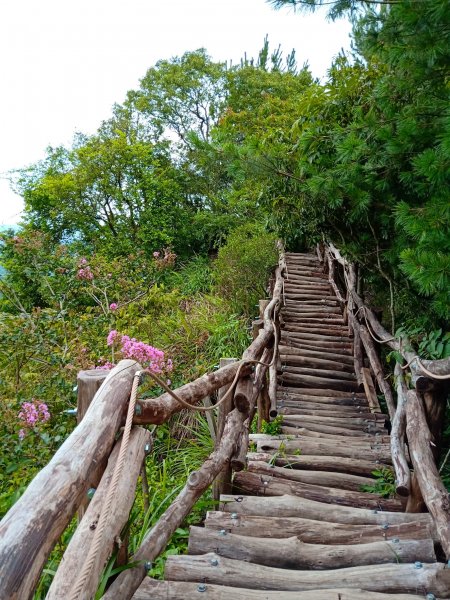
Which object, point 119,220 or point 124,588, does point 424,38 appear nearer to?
point 124,588

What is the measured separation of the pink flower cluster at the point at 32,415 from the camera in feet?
10.9

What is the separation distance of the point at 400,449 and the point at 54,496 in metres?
2.44

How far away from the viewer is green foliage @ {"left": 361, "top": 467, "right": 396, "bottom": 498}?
2982 millimetres

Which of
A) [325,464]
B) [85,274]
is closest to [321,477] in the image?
[325,464]

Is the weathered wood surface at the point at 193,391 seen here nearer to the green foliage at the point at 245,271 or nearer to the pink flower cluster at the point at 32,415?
the pink flower cluster at the point at 32,415

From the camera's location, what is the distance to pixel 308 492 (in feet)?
9.34

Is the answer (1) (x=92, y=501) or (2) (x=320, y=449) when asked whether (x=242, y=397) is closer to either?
(2) (x=320, y=449)

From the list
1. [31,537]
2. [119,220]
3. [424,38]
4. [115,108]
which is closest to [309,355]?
[424,38]

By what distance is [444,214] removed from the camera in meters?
2.48

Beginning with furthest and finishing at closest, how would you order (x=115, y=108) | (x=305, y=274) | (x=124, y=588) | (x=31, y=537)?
(x=115, y=108)
(x=305, y=274)
(x=124, y=588)
(x=31, y=537)

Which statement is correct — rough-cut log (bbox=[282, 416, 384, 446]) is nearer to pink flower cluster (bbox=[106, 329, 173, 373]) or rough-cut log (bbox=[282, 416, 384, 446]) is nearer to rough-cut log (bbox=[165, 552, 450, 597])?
pink flower cluster (bbox=[106, 329, 173, 373])

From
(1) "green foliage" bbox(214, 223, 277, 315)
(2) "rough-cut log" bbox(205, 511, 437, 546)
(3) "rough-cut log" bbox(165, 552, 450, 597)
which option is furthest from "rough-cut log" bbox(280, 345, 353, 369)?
(3) "rough-cut log" bbox(165, 552, 450, 597)

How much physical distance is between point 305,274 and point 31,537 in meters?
9.32

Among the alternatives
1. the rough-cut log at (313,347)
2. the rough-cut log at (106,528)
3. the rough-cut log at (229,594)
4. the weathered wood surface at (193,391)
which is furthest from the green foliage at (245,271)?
the rough-cut log at (106,528)
